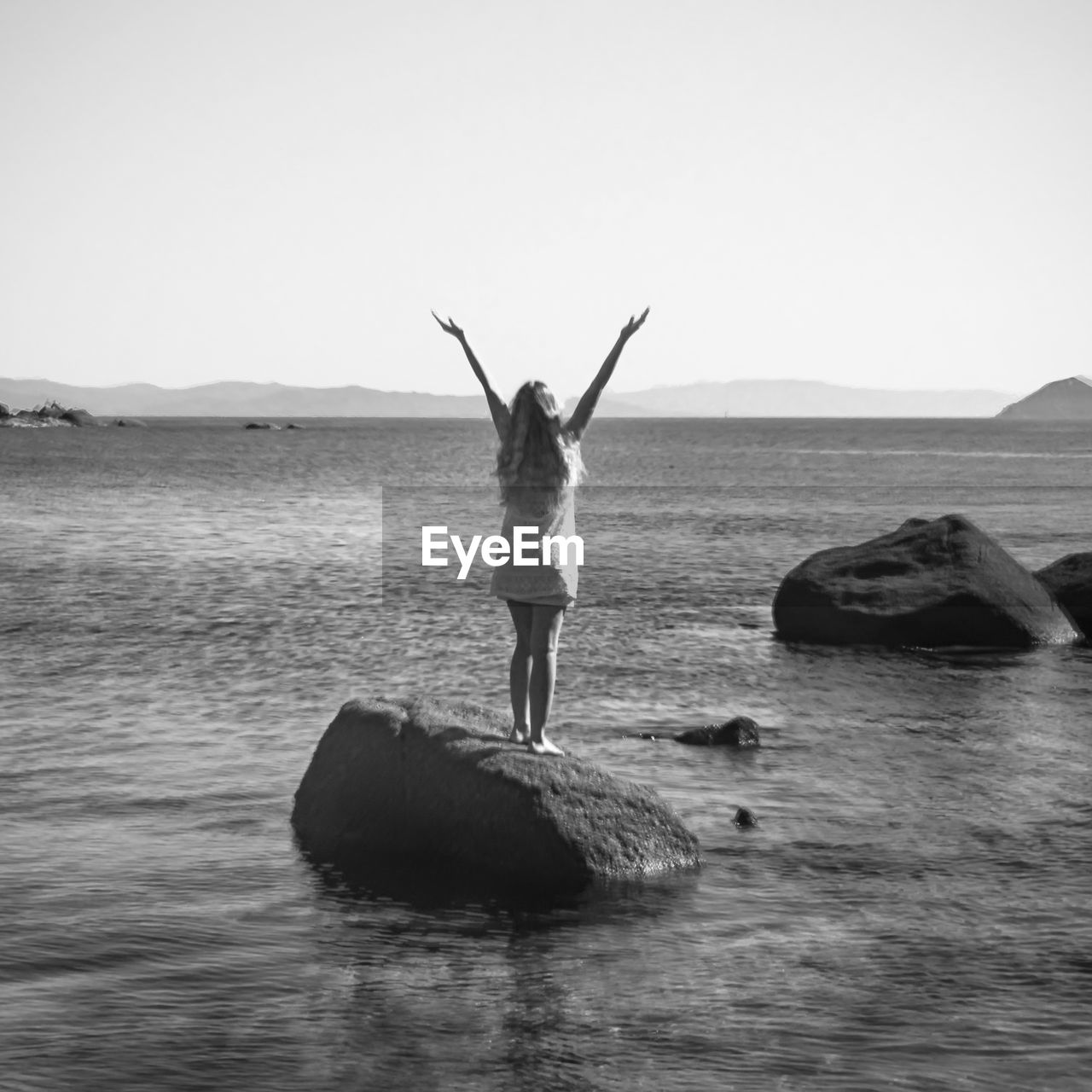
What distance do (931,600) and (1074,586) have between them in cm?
268

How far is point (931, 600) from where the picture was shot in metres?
19.7

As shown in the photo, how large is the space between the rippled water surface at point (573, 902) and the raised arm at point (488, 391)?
2912 millimetres

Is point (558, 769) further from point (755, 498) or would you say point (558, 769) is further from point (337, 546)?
point (755, 498)

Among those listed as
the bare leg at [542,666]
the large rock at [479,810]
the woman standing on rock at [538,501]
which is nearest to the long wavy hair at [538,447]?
the woman standing on rock at [538,501]

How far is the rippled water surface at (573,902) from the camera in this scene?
7148 mm

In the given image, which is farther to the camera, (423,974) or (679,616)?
(679,616)

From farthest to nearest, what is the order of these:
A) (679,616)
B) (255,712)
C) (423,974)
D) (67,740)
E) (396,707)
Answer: (679,616) → (255,712) → (67,740) → (396,707) → (423,974)

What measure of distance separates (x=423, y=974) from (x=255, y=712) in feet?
24.3

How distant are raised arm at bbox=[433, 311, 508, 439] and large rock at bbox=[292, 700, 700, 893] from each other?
2.10 meters

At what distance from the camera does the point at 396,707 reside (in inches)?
413

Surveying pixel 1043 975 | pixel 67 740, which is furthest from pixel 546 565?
pixel 67 740

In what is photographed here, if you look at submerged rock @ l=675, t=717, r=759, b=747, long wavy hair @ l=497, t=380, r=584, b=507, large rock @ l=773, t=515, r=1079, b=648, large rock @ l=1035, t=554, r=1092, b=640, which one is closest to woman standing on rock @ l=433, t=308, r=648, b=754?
long wavy hair @ l=497, t=380, r=584, b=507

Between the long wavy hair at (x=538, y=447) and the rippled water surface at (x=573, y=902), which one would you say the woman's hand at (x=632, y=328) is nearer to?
the long wavy hair at (x=538, y=447)

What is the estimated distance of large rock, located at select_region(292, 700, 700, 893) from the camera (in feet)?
30.3
